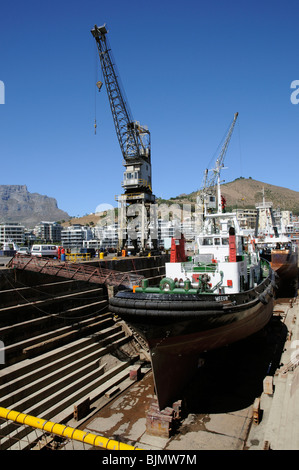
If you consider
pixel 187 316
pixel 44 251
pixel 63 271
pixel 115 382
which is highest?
pixel 44 251

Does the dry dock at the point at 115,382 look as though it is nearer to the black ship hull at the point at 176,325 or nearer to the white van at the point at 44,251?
the black ship hull at the point at 176,325

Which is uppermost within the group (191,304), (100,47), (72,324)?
(100,47)

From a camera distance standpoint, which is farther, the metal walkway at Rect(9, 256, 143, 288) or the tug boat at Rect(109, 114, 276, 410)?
the metal walkway at Rect(9, 256, 143, 288)

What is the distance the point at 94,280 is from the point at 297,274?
103ft

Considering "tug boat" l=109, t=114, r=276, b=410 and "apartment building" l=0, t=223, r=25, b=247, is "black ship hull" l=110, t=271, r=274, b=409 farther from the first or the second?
"apartment building" l=0, t=223, r=25, b=247

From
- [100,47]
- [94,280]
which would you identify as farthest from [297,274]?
[100,47]

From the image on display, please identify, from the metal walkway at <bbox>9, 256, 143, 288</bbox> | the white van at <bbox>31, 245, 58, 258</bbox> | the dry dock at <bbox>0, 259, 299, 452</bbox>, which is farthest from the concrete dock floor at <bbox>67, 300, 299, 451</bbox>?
the white van at <bbox>31, 245, 58, 258</bbox>

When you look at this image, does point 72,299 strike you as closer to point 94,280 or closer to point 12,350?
point 94,280

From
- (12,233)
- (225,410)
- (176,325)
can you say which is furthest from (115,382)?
(12,233)

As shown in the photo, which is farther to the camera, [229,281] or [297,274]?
[297,274]

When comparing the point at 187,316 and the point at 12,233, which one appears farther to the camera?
the point at 12,233

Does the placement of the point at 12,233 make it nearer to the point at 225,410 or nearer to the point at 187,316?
the point at 187,316

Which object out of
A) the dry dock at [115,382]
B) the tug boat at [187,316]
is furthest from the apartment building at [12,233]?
the tug boat at [187,316]

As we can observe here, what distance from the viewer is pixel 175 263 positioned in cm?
1452
